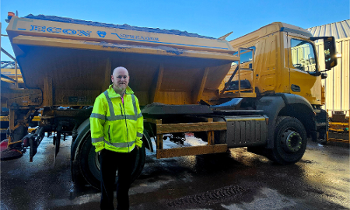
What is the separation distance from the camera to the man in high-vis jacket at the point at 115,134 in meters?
2.15

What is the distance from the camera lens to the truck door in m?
5.09

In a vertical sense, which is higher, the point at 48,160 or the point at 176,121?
the point at 176,121

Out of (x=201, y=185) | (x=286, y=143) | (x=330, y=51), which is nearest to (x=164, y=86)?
(x=201, y=185)

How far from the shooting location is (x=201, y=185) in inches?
142

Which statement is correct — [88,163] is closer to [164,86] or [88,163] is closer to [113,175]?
[113,175]

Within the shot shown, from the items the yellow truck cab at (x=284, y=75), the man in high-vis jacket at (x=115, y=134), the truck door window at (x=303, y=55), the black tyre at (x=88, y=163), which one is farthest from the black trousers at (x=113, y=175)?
the truck door window at (x=303, y=55)

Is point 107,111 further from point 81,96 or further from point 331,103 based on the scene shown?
point 331,103

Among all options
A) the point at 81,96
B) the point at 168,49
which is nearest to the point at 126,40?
the point at 168,49

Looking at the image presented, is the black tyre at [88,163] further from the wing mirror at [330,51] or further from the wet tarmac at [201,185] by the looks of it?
the wing mirror at [330,51]

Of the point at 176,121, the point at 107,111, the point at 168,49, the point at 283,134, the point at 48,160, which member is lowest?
the point at 48,160

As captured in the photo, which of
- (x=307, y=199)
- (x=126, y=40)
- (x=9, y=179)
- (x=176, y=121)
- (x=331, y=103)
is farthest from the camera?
(x=331, y=103)

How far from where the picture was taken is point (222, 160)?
5258mm

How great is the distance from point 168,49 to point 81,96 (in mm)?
1884

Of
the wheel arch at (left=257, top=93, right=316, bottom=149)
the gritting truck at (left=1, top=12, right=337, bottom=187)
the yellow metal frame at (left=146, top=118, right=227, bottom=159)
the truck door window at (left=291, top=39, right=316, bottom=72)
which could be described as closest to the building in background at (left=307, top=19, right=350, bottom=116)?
the truck door window at (left=291, top=39, right=316, bottom=72)
